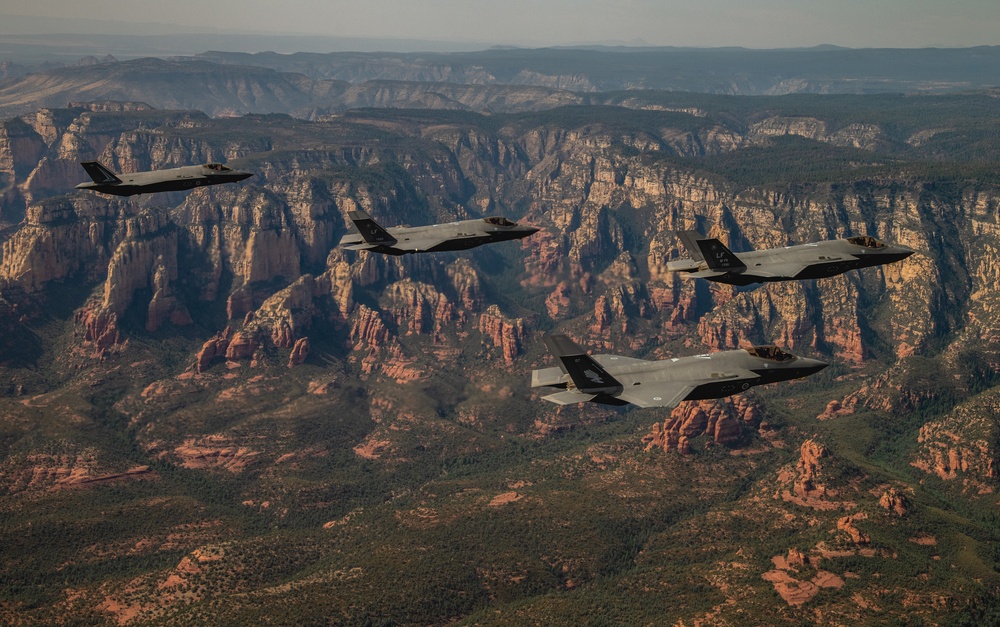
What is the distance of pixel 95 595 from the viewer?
196 metres

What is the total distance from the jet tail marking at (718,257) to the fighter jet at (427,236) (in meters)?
28.5

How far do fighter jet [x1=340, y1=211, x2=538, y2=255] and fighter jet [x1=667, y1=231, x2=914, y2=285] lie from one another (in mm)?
27275

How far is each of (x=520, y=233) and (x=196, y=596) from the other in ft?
415

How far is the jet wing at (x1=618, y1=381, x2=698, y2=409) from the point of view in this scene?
93.4 metres

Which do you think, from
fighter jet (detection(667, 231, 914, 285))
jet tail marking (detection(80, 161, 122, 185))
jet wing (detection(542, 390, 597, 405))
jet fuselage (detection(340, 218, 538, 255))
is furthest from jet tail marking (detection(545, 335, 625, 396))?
jet tail marking (detection(80, 161, 122, 185))

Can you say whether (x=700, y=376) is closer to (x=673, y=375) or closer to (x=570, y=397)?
(x=673, y=375)

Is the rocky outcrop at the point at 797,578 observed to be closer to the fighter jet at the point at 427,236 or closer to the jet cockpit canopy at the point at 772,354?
the jet cockpit canopy at the point at 772,354

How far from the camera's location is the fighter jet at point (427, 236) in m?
118

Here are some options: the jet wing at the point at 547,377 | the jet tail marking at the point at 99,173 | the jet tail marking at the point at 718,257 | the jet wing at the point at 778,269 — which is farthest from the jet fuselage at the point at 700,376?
the jet tail marking at the point at 99,173

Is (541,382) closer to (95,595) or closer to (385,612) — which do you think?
(385,612)

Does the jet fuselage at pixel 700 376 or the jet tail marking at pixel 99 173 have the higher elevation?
the jet tail marking at pixel 99 173

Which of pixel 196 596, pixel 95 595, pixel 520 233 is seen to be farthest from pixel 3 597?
pixel 520 233

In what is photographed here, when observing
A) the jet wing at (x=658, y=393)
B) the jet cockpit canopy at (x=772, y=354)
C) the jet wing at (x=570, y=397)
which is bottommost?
the jet wing at (x=570, y=397)

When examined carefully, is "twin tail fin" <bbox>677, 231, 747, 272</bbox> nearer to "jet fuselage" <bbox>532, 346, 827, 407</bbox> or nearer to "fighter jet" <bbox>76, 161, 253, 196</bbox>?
"jet fuselage" <bbox>532, 346, 827, 407</bbox>
